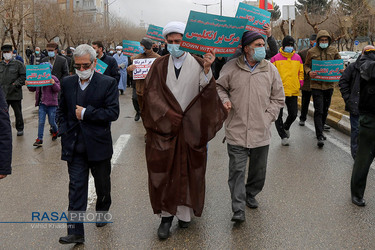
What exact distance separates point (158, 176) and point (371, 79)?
8.23 ft

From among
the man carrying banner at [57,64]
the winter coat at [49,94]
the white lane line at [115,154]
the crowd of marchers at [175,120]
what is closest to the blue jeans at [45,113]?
the winter coat at [49,94]

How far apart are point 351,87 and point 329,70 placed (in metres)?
1.77

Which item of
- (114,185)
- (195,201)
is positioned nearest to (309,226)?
(195,201)

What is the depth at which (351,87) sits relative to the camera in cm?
616

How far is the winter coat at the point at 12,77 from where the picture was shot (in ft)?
29.2

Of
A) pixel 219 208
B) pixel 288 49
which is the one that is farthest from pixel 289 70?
pixel 219 208

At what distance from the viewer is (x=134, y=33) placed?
285 feet

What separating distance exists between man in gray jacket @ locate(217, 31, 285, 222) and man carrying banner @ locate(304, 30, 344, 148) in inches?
142

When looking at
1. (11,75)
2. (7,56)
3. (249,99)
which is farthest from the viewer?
(11,75)

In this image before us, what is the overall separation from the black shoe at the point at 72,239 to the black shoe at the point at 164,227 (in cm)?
70

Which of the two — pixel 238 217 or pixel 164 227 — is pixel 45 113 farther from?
pixel 238 217

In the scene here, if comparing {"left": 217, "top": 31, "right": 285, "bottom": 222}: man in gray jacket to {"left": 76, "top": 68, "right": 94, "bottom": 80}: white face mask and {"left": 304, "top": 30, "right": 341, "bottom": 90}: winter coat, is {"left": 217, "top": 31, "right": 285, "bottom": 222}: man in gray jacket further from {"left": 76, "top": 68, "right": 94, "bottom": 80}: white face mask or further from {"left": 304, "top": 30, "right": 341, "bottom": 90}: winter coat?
{"left": 304, "top": 30, "right": 341, "bottom": 90}: winter coat

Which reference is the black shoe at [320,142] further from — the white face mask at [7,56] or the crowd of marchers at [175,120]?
the white face mask at [7,56]

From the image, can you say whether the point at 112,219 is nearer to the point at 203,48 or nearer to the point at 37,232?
the point at 37,232
